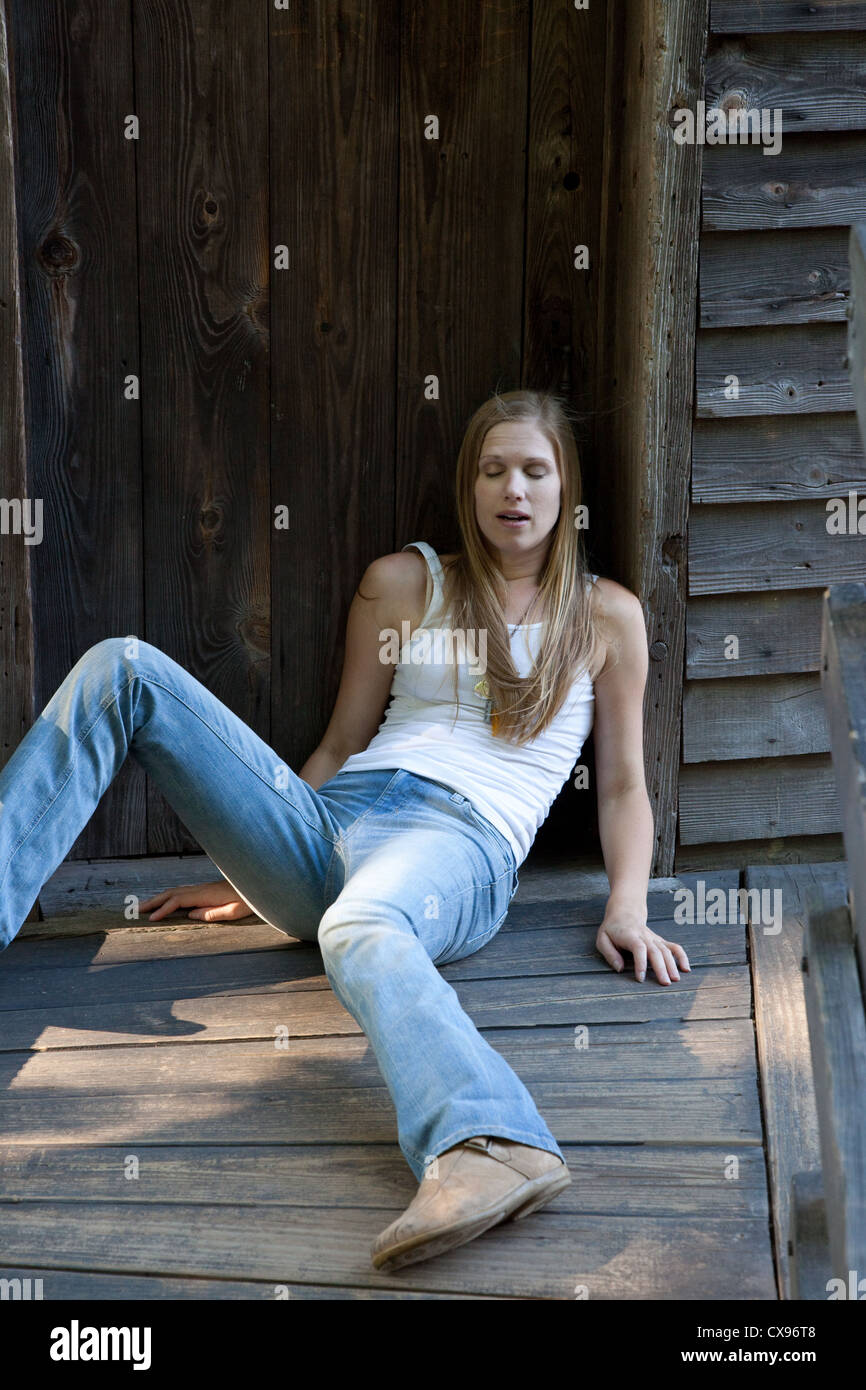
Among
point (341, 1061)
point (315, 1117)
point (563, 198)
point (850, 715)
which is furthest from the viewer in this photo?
point (563, 198)

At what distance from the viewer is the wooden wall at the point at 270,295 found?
2.48 meters

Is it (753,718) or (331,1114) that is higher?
(753,718)

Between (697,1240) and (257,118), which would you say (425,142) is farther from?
(697,1240)

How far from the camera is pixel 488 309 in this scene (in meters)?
2.66

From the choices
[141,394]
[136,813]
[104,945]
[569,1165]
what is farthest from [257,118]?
[569,1165]

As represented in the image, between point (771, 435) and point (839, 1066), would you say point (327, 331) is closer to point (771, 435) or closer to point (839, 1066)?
point (771, 435)

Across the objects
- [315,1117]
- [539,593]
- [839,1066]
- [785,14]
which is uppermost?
[785,14]

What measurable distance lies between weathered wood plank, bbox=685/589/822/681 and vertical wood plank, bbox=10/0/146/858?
3.86 feet

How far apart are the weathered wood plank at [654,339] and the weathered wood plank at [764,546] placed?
2.0 inches

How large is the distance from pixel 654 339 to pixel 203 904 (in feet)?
4.71

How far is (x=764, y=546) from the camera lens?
253 centimetres

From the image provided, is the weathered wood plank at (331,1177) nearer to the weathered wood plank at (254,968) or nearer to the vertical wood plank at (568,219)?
the weathered wood plank at (254,968)

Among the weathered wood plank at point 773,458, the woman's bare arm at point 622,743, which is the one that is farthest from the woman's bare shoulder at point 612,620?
the weathered wood plank at point 773,458

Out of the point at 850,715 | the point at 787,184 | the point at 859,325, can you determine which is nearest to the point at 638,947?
the point at 850,715
